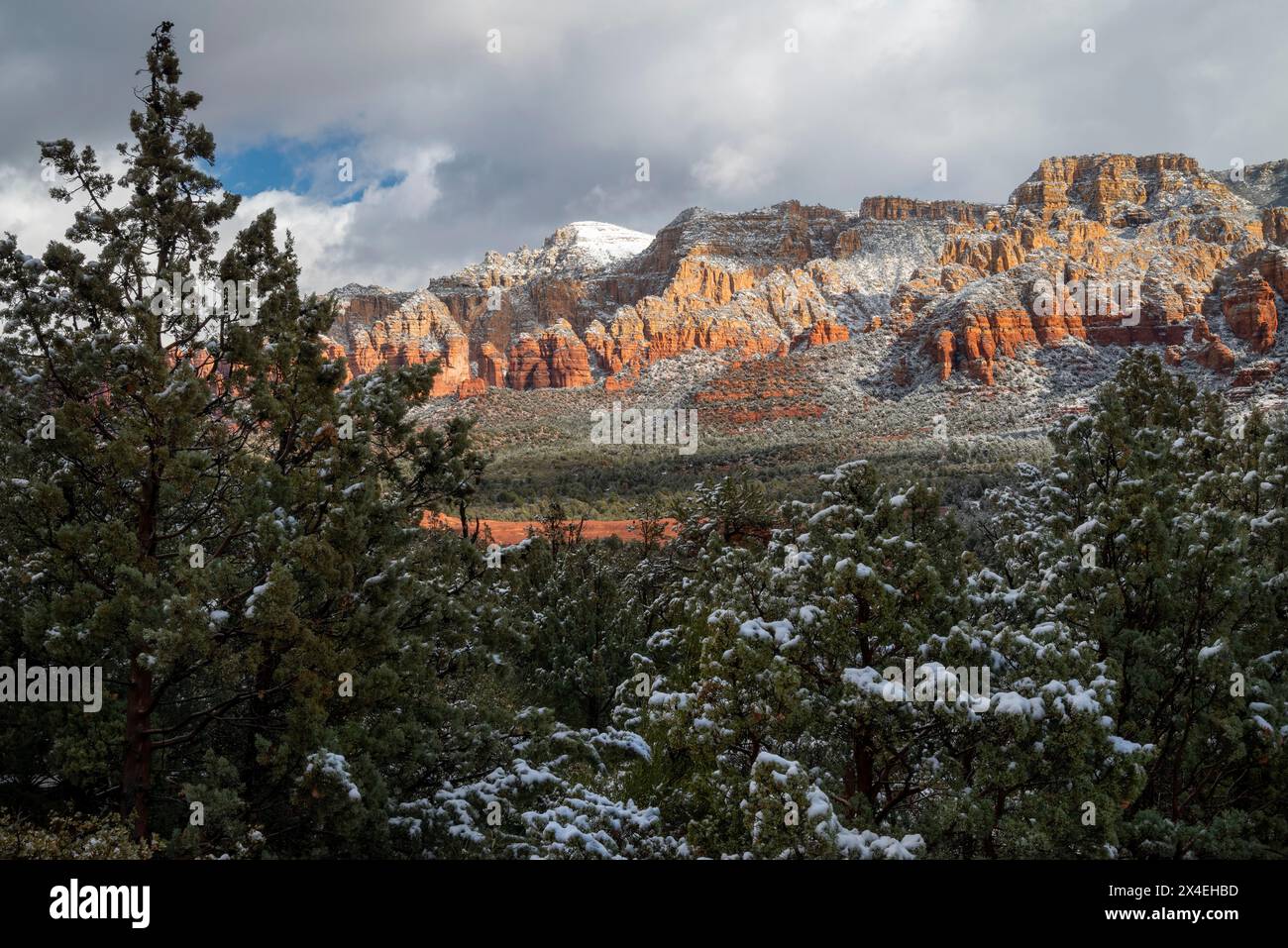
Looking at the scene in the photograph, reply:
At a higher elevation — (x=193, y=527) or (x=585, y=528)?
(x=193, y=527)

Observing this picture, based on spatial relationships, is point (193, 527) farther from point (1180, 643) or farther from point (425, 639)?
point (1180, 643)

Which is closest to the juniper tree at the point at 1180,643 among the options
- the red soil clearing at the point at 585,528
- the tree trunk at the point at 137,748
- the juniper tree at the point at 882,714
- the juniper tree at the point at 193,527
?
the juniper tree at the point at 882,714

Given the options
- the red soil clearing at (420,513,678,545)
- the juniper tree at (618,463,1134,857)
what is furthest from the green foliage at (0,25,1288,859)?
the red soil clearing at (420,513,678,545)

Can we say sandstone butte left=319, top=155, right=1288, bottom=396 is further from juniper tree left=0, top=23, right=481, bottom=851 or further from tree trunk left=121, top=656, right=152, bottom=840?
tree trunk left=121, top=656, right=152, bottom=840

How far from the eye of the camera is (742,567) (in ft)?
34.8

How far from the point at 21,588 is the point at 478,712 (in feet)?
15.9

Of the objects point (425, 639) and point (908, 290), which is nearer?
point (425, 639)

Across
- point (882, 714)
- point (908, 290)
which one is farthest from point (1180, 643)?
point (908, 290)

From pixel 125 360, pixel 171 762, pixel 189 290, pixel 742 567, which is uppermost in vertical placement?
pixel 189 290

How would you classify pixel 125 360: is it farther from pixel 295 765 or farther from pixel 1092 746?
pixel 1092 746

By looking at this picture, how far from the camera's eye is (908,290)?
12456cm

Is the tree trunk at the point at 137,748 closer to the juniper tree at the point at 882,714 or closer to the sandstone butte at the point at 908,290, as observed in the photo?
the juniper tree at the point at 882,714
